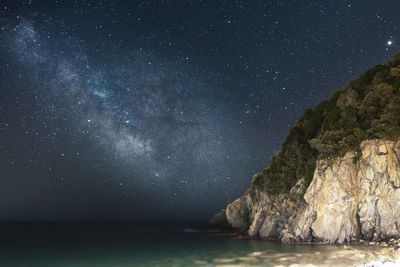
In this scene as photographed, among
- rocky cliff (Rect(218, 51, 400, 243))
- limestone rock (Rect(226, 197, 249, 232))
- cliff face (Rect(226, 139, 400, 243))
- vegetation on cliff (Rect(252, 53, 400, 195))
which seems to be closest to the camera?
cliff face (Rect(226, 139, 400, 243))

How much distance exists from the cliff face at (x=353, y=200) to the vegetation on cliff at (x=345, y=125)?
1.25m

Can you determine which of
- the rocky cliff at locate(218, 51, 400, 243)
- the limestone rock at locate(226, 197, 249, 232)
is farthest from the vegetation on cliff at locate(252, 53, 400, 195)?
the limestone rock at locate(226, 197, 249, 232)

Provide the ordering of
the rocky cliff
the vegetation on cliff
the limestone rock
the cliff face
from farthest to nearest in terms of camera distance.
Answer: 1. the limestone rock
2. the vegetation on cliff
3. the rocky cliff
4. the cliff face

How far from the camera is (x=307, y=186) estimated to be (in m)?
36.1

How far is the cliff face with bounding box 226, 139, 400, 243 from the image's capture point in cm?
2791

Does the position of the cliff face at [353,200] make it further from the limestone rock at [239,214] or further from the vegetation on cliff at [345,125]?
the limestone rock at [239,214]

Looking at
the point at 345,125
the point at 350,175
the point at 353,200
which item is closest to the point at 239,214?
the point at 350,175

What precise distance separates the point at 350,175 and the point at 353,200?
2769mm

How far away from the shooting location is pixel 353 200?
3003cm

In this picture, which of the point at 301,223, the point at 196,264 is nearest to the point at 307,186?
the point at 301,223

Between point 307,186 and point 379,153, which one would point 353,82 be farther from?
point 307,186

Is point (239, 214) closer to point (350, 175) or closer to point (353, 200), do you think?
point (350, 175)

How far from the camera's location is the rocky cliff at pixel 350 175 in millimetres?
28531

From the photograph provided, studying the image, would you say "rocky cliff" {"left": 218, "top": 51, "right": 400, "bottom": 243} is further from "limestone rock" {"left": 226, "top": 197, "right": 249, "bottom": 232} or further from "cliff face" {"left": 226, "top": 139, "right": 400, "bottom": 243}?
"limestone rock" {"left": 226, "top": 197, "right": 249, "bottom": 232}
